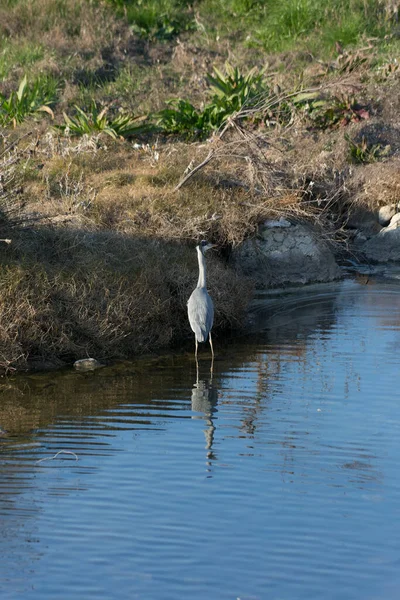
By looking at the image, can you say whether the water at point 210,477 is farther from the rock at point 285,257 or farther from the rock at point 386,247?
the rock at point 386,247

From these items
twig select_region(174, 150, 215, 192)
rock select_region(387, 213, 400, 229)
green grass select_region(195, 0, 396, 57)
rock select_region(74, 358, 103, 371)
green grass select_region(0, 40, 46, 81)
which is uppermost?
green grass select_region(195, 0, 396, 57)

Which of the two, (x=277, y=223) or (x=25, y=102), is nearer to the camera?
(x=277, y=223)

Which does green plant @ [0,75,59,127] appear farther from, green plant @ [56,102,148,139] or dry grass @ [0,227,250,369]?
dry grass @ [0,227,250,369]

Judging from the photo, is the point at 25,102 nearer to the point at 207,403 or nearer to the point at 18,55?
the point at 18,55

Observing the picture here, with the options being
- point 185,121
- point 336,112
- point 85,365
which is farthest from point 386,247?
point 85,365

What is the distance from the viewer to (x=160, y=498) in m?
7.08

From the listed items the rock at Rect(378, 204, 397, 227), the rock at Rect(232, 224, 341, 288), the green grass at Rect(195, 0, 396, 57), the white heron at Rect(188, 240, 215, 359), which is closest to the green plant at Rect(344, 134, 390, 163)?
the rock at Rect(378, 204, 397, 227)

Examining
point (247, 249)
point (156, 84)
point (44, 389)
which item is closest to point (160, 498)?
point (44, 389)

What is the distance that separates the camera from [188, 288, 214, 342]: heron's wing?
11062 millimetres

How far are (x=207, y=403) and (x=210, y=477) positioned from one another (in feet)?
7.46

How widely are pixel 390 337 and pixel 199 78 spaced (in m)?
10.4

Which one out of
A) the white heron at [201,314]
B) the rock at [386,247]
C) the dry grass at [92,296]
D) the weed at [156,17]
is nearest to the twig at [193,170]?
the dry grass at [92,296]

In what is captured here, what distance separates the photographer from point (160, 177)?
15.2 meters

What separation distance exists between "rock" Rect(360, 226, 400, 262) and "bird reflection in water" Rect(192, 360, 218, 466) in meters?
6.04
